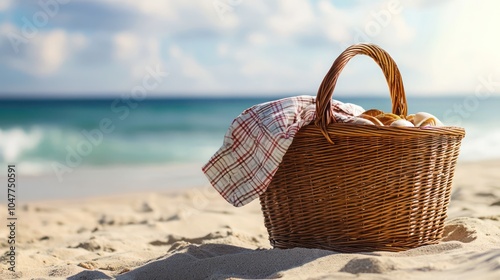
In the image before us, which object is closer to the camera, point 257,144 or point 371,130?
point 371,130

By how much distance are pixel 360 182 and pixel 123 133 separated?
16120 mm

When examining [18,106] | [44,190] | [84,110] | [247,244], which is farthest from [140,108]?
[247,244]

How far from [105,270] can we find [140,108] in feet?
87.2

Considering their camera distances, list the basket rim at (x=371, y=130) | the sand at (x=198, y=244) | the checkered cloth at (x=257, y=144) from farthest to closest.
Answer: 1. the checkered cloth at (x=257, y=144)
2. the basket rim at (x=371, y=130)
3. the sand at (x=198, y=244)

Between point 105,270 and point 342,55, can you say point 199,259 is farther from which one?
point 342,55

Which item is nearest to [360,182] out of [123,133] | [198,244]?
[198,244]

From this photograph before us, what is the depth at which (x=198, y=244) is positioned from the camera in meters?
3.69

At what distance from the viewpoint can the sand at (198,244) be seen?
2.54 metres

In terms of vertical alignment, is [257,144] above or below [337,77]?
below

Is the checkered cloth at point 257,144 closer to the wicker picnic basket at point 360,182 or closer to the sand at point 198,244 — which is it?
the wicker picnic basket at point 360,182

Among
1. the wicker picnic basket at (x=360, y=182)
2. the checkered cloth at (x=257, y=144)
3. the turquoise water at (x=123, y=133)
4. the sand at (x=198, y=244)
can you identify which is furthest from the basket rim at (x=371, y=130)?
the turquoise water at (x=123, y=133)

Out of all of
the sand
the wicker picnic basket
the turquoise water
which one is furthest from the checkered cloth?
the turquoise water

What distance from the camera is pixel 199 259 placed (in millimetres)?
3096

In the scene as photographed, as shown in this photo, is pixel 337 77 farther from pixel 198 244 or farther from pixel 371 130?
pixel 198 244
